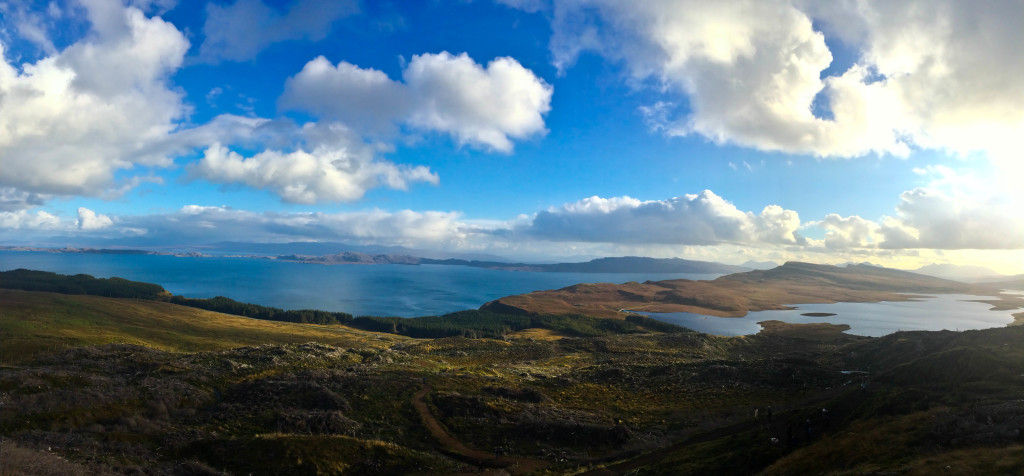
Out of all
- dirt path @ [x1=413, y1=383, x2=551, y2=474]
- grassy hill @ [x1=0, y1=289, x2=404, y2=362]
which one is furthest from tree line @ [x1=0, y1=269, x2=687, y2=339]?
dirt path @ [x1=413, y1=383, x2=551, y2=474]

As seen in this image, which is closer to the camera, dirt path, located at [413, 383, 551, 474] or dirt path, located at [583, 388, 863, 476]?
dirt path, located at [583, 388, 863, 476]

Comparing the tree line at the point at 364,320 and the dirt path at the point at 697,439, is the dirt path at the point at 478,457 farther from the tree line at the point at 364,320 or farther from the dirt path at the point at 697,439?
the tree line at the point at 364,320

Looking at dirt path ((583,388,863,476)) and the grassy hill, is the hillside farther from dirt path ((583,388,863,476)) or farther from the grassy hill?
the grassy hill

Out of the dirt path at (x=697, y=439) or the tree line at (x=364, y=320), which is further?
the tree line at (x=364, y=320)

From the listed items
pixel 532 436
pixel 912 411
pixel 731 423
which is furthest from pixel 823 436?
pixel 532 436

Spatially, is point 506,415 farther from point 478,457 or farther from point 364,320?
point 364,320

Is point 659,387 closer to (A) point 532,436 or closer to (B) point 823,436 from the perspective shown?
(A) point 532,436

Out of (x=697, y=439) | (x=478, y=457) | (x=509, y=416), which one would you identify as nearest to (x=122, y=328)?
(x=509, y=416)

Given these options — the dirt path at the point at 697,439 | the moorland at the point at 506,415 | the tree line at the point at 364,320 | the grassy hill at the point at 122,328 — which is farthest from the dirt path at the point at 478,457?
the tree line at the point at 364,320
